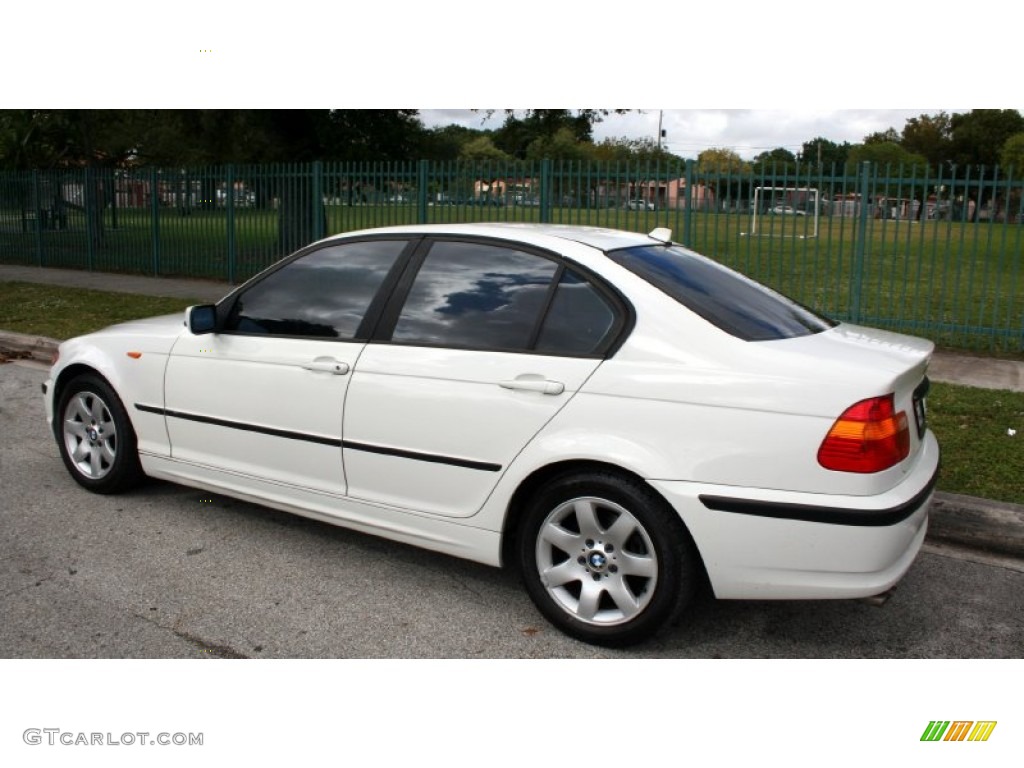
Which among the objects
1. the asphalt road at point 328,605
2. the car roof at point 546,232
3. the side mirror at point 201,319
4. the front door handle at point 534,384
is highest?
the car roof at point 546,232

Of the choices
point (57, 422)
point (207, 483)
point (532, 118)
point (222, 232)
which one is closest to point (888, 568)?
point (207, 483)

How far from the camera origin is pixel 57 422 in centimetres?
522

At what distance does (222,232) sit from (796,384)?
1467cm

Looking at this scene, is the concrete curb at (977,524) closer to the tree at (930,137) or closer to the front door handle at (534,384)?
the front door handle at (534,384)

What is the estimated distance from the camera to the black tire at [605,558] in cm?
328

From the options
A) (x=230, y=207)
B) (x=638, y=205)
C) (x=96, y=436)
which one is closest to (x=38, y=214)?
(x=230, y=207)

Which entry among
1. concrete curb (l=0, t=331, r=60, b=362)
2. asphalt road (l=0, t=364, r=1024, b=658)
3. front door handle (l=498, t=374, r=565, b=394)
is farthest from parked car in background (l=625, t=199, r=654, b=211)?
front door handle (l=498, t=374, r=565, b=394)

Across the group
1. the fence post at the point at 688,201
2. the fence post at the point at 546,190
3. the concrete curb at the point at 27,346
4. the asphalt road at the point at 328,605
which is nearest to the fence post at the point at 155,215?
the concrete curb at the point at 27,346

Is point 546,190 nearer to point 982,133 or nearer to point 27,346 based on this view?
point 27,346

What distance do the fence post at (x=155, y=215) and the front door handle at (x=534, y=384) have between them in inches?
604

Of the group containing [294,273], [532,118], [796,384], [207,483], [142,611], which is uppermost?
[532,118]

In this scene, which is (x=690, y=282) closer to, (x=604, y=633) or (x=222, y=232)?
(x=604, y=633)

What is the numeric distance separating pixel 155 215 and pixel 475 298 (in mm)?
15088

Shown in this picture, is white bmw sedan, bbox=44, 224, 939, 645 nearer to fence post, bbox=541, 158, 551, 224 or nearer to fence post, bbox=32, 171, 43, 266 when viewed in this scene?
fence post, bbox=541, 158, 551, 224
